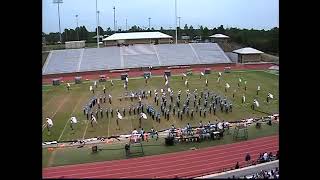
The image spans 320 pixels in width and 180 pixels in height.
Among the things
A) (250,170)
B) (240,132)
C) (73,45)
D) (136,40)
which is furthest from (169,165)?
(136,40)

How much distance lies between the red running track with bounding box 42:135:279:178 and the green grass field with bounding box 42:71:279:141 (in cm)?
223

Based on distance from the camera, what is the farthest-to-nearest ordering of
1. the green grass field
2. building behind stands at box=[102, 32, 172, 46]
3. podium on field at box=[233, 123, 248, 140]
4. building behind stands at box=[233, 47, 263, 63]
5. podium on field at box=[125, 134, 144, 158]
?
building behind stands at box=[102, 32, 172, 46] < building behind stands at box=[233, 47, 263, 63] < the green grass field < podium on field at box=[233, 123, 248, 140] < podium on field at box=[125, 134, 144, 158]

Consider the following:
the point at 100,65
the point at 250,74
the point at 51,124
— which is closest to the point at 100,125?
the point at 51,124

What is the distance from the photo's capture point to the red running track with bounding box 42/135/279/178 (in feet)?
26.9

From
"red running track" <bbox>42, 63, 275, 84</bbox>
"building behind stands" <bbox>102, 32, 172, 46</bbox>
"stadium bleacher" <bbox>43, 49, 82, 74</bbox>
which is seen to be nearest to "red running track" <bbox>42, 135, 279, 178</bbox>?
"red running track" <bbox>42, 63, 275, 84</bbox>

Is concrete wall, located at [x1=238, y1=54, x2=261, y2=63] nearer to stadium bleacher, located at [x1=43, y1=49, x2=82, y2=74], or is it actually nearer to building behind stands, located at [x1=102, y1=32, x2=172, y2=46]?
building behind stands, located at [x1=102, y1=32, x2=172, y2=46]

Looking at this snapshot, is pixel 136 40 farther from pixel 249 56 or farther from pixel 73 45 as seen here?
pixel 249 56

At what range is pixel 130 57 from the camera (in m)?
26.1

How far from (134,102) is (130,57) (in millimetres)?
11896
